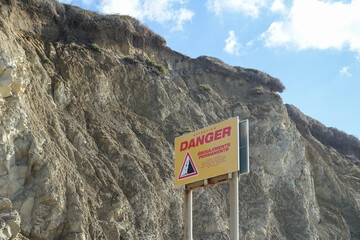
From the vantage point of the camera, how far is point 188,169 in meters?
19.7

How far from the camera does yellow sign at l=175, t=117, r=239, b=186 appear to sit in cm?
1850

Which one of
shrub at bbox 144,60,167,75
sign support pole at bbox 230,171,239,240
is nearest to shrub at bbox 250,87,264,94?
shrub at bbox 144,60,167,75

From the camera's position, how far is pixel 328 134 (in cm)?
5288

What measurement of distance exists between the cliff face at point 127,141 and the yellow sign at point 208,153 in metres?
5.01

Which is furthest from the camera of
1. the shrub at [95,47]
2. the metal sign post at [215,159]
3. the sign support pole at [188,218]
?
the shrub at [95,47]

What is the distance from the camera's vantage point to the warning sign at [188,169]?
64.2 ft

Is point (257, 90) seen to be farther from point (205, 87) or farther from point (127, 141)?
point (127, 141)

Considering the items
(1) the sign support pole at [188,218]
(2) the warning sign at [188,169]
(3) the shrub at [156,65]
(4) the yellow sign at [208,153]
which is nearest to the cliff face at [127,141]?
(3) the shrub at [156,65]

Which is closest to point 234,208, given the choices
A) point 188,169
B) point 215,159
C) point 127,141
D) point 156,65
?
point 215,159

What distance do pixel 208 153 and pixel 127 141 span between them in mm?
10993

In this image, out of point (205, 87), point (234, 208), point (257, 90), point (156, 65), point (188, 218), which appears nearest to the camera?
point (234, 208)

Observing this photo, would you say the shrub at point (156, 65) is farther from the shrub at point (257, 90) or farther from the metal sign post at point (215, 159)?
the metal sign post at point (215, 159)

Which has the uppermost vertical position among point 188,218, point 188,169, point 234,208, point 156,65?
point 156,65

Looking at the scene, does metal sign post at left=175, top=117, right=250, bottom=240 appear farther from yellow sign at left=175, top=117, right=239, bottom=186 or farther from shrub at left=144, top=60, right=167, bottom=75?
shrub at left=144, top=60, right=167, bottom=75
